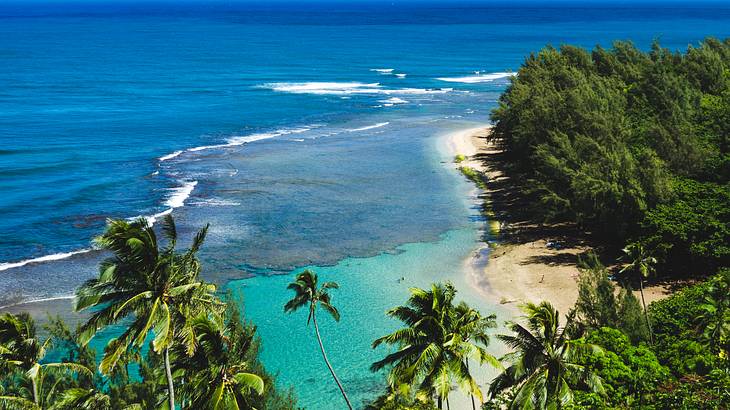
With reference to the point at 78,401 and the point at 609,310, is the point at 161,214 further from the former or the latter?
the point at 609,310

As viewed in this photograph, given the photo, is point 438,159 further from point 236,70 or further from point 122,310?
point 236,70

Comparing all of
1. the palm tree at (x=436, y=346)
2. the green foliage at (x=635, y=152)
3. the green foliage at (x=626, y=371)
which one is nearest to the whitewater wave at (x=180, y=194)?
the green foliage at (x=635, y=152)

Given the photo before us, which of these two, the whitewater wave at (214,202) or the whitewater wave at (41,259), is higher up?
the whitewater wave at (214,202)

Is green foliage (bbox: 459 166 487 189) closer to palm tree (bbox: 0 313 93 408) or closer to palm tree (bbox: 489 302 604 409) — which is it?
palm tree (bbox: 489 302 604 409)

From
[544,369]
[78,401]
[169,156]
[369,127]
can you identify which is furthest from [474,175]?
[78,401]

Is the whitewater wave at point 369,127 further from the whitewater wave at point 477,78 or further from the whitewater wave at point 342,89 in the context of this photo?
the whitewater wave at point 477,78

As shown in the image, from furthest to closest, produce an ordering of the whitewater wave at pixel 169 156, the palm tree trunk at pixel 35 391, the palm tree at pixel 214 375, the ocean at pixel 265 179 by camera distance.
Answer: the whitewater wave at pixel 169 156, the ocean at pixel 265 179, the palm tree trunk at pixel 35 391, the palm tree at pixel 214 375
